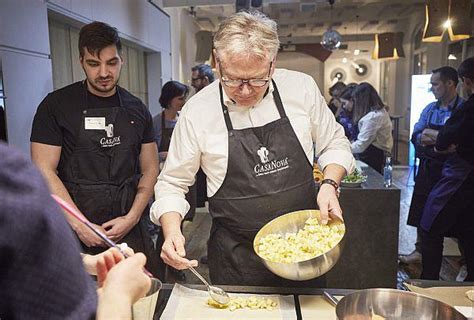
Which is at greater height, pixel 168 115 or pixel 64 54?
pixel 64 54

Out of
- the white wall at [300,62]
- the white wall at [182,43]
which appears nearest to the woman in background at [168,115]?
the white wall at [182,43]

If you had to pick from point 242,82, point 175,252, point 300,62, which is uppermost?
point 300,62

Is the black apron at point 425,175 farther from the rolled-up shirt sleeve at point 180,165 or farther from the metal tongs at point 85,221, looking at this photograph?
the metal tongs at point 85,221

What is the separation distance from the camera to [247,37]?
4.04 ft

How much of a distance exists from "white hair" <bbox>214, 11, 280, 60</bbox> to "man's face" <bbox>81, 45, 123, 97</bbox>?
0.64m

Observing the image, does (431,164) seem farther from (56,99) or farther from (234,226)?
(56,99)

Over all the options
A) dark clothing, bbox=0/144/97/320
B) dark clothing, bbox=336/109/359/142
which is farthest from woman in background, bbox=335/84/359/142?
dark clothing, bbox=0/144/97/320

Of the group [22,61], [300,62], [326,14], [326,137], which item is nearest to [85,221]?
[326,137]

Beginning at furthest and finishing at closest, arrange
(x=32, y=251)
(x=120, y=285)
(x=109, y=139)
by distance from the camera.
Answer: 1. (x=109, y=139)
2. (x=120, y=285)
3. (x=32, y=251)

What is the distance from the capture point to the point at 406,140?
10.8 m

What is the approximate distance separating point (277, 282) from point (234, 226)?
0.81 ft

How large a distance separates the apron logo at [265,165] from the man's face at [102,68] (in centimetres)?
78

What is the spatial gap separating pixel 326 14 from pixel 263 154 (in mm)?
8589

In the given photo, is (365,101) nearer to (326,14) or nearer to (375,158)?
(375,158)
